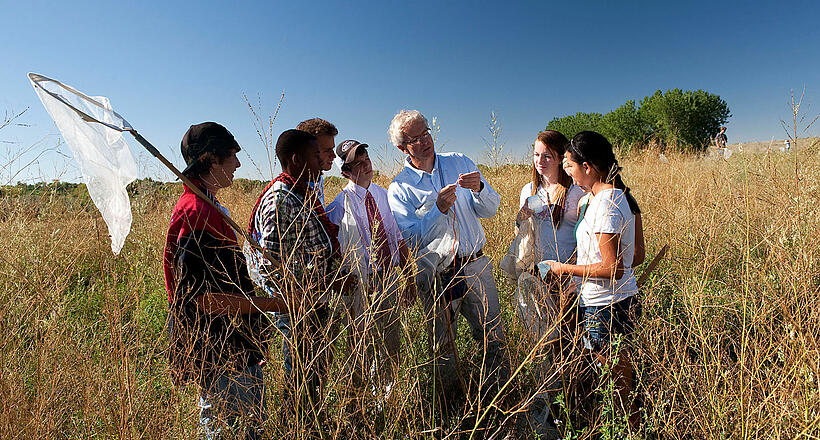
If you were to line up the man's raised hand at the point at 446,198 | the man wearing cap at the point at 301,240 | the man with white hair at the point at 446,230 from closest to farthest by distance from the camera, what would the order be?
the man wearing cap at the point at 301,240 < the man's raised hand at the point at 446,198 < the man with white hair at the point at 446,230

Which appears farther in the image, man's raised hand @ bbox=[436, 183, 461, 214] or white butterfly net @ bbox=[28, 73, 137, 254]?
man's raised hand @ bbox=[436, 183, 461, 214]

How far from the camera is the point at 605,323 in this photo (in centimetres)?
183

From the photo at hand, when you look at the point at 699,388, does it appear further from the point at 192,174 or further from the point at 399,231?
the point at 192,174

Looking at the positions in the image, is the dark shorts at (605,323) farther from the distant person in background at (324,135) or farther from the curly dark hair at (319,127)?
the curly dark hair at (319,127)

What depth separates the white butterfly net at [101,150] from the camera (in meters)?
1.30

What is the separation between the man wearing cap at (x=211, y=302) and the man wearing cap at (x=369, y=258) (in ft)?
1.32

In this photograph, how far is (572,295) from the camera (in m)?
1.85

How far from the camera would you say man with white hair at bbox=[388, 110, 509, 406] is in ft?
7.32

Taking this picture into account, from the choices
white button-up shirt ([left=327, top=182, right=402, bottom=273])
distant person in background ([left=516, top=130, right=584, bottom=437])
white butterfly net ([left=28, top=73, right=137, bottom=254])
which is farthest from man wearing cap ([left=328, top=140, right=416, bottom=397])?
white butterfly net ([left=28, top=73, right=137, bottom=254])

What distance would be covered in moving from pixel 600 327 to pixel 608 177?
0.75 meters

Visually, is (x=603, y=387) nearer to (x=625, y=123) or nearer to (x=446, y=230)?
(x=446, y=230)

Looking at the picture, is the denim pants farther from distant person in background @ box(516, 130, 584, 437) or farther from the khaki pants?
distant person in background @ box(516, 130, 584, 437)

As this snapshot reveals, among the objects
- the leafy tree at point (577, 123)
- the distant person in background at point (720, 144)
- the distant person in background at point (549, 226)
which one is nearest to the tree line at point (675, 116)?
the leafy tree at point (577, 123)

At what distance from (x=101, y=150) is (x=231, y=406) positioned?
1.14 metres
